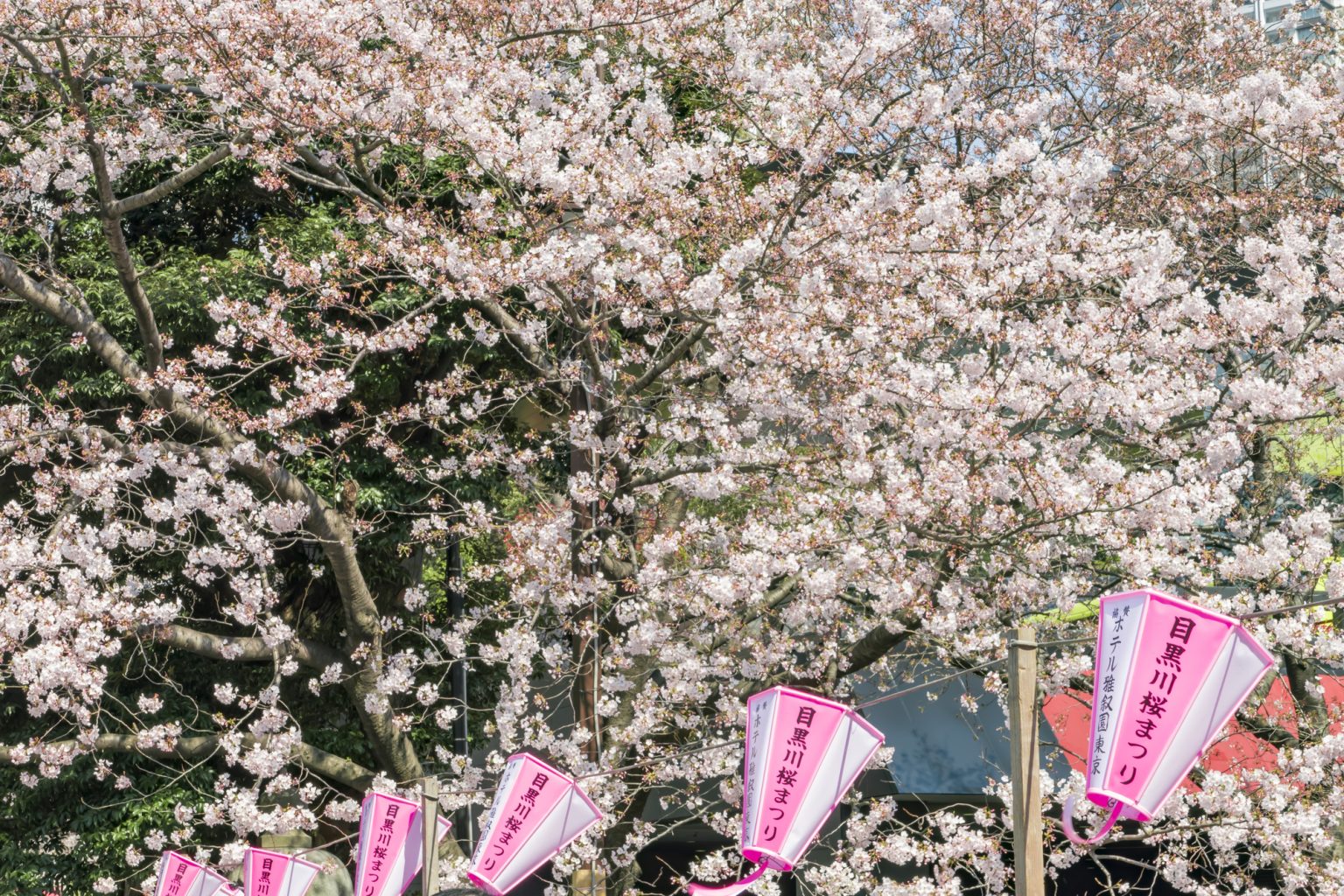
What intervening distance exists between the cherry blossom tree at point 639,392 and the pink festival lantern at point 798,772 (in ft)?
4.99

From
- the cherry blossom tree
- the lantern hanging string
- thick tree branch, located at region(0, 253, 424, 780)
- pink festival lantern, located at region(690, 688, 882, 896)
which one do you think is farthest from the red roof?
thick tree branch, located at region(0, 253, 424, 780)

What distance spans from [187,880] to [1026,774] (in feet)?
18.1

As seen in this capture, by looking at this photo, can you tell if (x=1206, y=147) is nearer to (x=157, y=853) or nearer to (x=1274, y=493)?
(x=1274, y=493)

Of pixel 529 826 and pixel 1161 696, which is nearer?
pixel 1161 696

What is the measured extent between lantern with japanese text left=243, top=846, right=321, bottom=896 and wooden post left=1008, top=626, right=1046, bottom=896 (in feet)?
15.0

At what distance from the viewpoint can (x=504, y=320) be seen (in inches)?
355

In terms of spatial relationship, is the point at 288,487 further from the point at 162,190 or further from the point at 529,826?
the point at 529,826

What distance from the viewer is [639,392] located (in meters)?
8.77

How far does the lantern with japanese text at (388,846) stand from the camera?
7402mm

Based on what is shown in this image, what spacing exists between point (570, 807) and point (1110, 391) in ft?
13.0

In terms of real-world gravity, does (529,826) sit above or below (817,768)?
below

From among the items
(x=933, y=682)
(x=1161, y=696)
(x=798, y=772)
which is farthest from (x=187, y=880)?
(x=1161, y=696)

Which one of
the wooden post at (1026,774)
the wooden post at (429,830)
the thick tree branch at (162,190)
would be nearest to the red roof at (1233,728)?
the wooden post at (1026,774)

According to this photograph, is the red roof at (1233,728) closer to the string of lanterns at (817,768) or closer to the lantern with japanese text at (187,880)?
the string of lanterns at (817,768)
